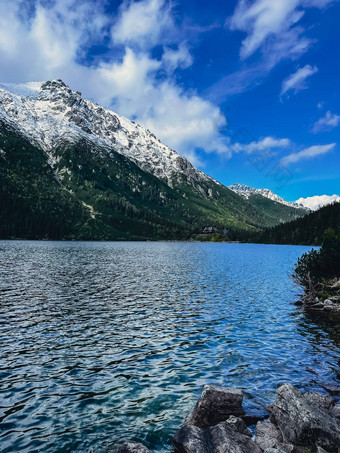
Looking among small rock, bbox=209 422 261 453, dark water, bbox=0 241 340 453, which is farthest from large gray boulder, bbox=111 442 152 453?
small rock, bbox=209 422 261 453

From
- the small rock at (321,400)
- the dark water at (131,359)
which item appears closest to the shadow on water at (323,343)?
the dark water at (131,359)

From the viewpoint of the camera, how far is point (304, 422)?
560 inches

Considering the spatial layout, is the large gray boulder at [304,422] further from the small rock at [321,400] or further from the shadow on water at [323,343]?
the shadow on water at [323,343]

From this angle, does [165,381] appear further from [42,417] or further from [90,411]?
[42,417]

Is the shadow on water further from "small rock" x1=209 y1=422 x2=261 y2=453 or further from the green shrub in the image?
the green shrub

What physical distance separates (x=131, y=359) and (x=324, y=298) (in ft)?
117

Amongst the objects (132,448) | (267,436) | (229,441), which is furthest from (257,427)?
(132,448)

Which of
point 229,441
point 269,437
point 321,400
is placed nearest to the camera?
point 229,441

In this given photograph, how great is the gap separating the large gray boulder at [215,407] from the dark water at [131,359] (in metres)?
1.50

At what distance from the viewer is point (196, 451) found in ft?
43.3

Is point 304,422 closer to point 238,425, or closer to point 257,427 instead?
point 257,427

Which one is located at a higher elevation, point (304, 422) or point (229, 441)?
point (304, 422)

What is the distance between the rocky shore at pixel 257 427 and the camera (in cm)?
1341

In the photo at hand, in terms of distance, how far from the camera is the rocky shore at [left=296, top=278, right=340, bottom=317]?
143ft
